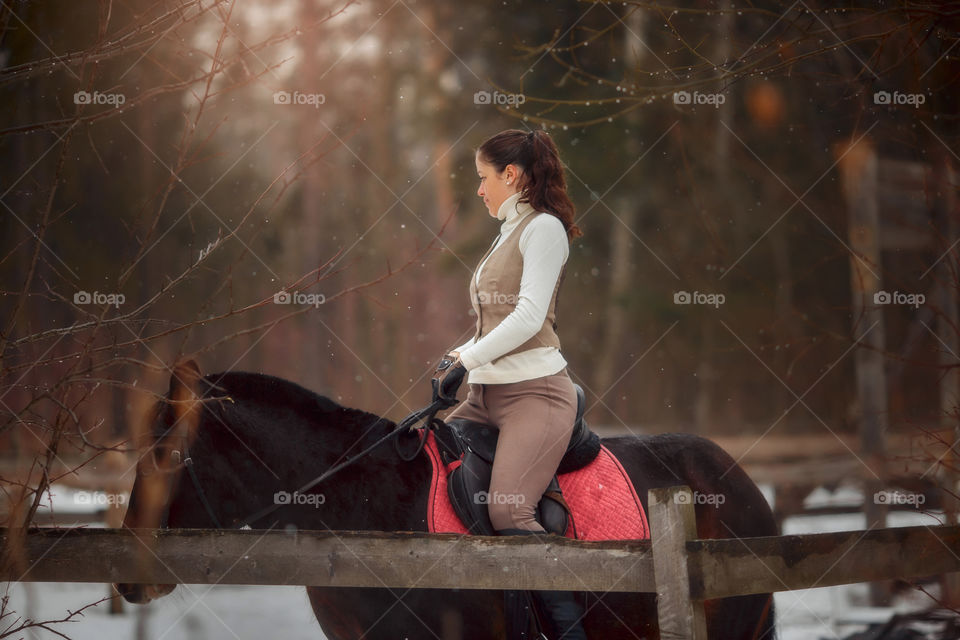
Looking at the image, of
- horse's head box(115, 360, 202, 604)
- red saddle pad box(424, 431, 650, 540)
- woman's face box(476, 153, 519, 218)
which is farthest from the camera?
woman's face box(476, 153, 519, 218)

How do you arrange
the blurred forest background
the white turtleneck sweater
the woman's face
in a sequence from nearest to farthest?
the white turtleneck sweater → the woman's face → the blurred forest background

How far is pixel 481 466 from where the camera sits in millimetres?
3305

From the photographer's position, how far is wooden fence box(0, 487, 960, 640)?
2.84m

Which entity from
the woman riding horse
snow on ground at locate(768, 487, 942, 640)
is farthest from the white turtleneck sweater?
snow on ground at locate(768, 487, 942, 640)

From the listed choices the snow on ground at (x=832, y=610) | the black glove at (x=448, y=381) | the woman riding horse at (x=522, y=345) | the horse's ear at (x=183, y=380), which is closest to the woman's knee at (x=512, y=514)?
the woman riding horse at (x=522, y=345)

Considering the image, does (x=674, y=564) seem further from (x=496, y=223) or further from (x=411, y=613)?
(x=496, y=223)

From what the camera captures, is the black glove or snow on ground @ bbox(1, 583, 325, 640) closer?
the black glove

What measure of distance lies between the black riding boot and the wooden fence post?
0.45 m

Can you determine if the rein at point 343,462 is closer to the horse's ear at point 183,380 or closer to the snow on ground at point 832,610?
the horse's ear at point 183,380

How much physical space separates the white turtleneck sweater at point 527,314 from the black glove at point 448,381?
5 cm

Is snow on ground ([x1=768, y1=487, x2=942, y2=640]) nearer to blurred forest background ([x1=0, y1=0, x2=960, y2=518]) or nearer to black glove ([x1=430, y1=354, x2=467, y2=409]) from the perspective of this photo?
blurred forest background ([x1=0, y1=0, x2=960, y2=518])

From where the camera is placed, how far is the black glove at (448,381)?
3156 millimetres

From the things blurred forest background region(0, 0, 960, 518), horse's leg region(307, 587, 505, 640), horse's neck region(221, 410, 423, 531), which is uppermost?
blurred forest background region(0, 0, 960, 518)

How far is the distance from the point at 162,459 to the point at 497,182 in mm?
1649
